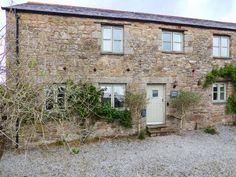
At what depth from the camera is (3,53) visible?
434 centimetres

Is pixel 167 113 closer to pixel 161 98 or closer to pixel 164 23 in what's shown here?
pixel 161 98

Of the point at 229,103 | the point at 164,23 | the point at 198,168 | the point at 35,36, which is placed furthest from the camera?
the point at 229,103

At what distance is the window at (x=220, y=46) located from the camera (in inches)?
527

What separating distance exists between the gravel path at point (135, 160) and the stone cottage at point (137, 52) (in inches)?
83.6

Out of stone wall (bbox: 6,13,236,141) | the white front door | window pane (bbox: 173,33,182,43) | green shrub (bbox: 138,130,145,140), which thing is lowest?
green shrub (bbox: 138,130,145,140)

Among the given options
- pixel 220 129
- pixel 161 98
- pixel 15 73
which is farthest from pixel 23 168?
pixel 220 129

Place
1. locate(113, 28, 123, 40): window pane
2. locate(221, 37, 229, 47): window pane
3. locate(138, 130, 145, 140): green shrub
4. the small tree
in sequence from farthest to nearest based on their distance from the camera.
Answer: locate(221, 37, 229, 47): window pane < the small tree < locate(113, 28, 123, 40): window pane < locate(138, 130, 145, 140): green shrub

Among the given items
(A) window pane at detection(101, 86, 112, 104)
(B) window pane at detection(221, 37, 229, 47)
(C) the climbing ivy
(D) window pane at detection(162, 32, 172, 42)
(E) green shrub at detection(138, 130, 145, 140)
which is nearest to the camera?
(E) green shrub at detection(138, 130, 145, 140)

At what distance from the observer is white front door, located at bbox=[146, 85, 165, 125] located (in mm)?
12234

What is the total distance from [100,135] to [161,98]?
3.56m

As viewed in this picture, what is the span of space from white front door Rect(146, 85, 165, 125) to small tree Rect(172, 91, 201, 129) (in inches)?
24.8

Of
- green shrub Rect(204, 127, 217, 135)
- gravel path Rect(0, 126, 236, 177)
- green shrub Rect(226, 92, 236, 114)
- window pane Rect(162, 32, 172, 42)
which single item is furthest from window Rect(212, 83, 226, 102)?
window pane Rect(162, 32, 172, 42)

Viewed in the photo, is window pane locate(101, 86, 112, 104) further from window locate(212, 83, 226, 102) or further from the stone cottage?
window locate(212, 83, 226, 102)

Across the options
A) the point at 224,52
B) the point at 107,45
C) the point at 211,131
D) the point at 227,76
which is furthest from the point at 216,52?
the point at 107,45
